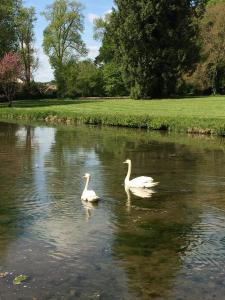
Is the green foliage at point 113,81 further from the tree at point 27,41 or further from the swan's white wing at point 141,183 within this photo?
the swan's white wing at point 141,183

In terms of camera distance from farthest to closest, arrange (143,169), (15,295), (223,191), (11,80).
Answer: (11,80) < (143,169) < (223,191) < (15,295)

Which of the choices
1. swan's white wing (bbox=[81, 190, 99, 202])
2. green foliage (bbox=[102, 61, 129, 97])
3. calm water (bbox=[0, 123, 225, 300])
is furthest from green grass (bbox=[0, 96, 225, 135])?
green foliage (bbox=[102, 61, 129, 97])

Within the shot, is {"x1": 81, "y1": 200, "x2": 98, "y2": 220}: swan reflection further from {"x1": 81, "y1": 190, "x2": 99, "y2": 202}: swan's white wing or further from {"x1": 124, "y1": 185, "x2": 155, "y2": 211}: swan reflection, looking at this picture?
{"x1": 124, "y1": 185, "x2": 155, "y2": 211}: swan reflection

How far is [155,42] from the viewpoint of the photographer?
212ft

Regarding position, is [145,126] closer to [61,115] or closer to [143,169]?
[61,115]

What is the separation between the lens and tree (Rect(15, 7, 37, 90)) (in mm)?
97037

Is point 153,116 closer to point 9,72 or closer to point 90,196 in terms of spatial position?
point 90,196

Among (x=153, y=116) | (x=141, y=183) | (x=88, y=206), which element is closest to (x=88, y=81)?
(x=153, y=116)

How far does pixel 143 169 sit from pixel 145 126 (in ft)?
67.1

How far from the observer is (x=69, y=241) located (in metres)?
12.8

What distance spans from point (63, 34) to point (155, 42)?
42.7 metres

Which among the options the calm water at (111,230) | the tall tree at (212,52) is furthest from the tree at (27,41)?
the calm water at (111,230)

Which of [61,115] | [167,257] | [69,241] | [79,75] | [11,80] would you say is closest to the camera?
[167,257]

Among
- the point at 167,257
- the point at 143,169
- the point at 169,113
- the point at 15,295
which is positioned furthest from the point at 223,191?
the point at 169,113
